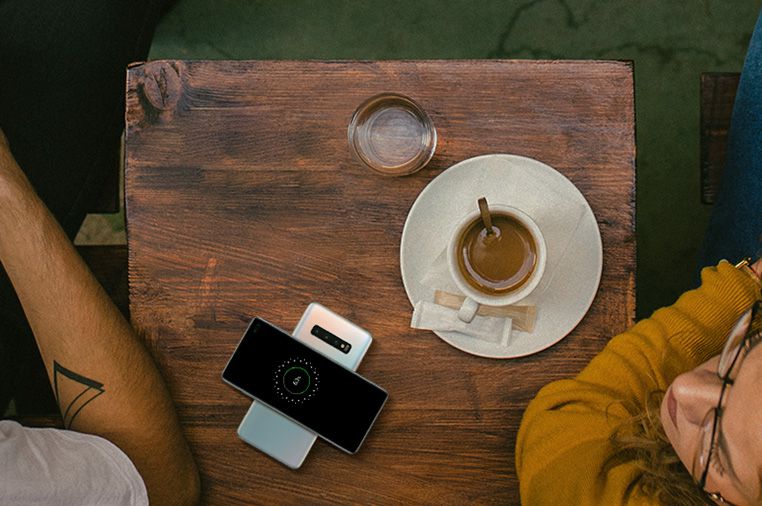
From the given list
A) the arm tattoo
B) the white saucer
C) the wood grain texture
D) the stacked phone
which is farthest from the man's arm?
the wood grain texture

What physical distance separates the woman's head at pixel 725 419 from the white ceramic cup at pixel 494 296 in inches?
8.5

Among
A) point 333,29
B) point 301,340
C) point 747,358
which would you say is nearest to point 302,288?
point 301,340

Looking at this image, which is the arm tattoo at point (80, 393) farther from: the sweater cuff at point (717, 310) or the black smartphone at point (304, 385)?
the sweater cuff at point (717, 310)

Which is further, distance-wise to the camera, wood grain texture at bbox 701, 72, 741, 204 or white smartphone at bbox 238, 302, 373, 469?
wood grain texture at bbox 701, 72, 741, 204

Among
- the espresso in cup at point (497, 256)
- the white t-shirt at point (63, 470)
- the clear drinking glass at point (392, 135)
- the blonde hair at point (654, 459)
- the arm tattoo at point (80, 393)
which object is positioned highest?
the clear drinking glass at point (392, 135)

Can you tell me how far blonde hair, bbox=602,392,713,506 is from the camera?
855 mm

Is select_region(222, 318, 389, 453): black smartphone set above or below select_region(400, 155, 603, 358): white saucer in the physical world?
below

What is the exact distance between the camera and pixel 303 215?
3.21 feet

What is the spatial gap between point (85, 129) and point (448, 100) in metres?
0.70

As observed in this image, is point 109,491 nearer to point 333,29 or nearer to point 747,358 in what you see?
point 747,358

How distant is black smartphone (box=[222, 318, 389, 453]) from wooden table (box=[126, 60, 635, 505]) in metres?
0.02

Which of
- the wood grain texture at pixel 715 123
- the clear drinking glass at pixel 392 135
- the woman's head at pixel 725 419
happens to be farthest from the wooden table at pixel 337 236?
the wood grain texture at pixel 715 123

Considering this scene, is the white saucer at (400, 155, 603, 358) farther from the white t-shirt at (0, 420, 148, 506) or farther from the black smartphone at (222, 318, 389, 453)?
the white t-shirt at (0, 420, 148, 506)

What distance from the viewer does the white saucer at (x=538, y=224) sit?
94 cm
